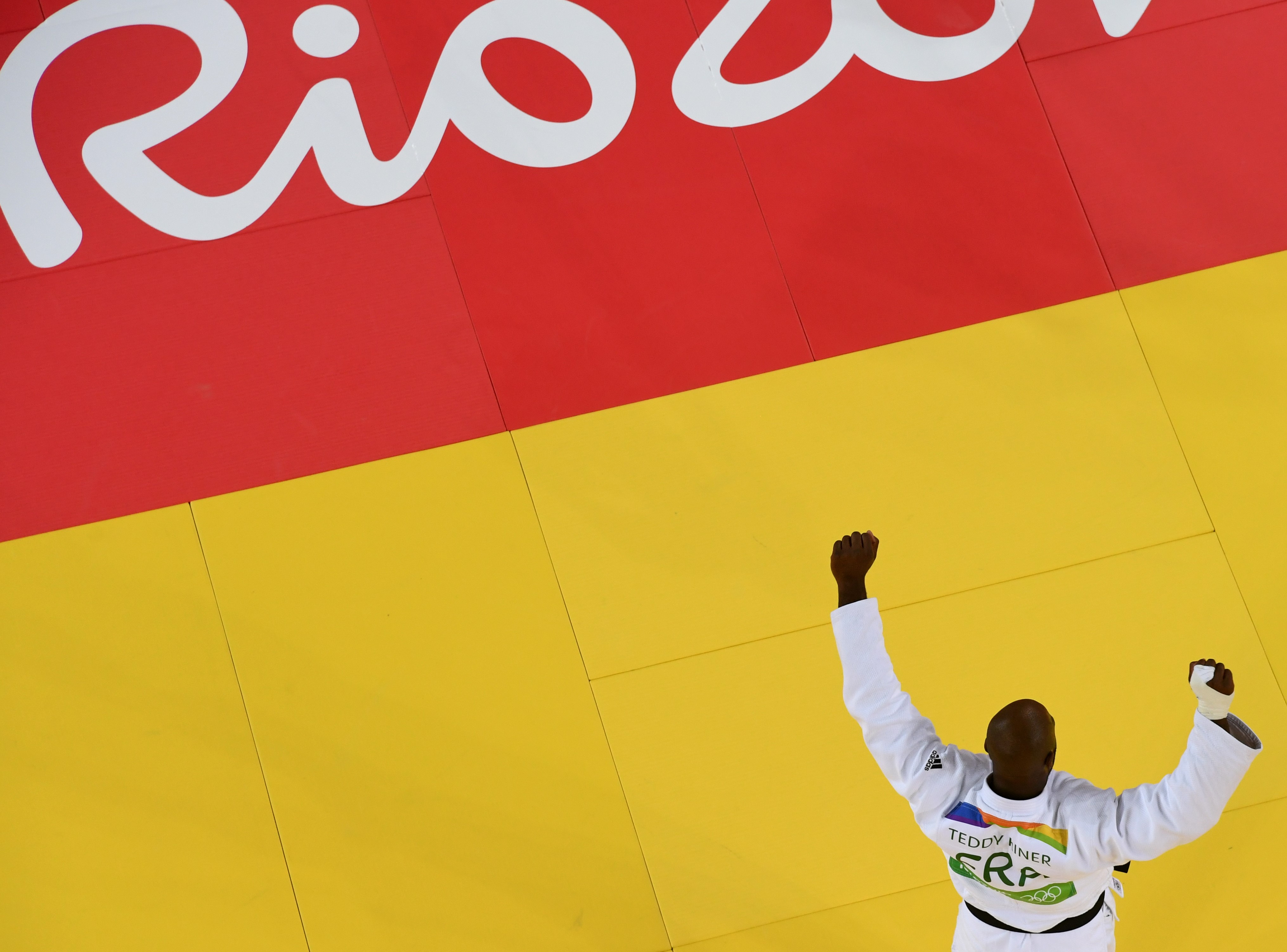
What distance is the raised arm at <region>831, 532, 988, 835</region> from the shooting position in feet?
8.27

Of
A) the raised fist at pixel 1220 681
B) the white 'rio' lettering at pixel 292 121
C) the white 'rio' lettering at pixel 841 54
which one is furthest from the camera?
the white 'rio' lettering at pixel 841 54

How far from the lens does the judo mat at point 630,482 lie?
12.5 feet

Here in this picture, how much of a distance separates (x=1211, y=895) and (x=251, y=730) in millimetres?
3438

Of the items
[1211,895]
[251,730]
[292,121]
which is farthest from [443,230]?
[1211,895]

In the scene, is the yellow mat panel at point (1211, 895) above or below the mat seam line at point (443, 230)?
below

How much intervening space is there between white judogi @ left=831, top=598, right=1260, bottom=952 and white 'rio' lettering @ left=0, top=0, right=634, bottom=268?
2700 millimetres

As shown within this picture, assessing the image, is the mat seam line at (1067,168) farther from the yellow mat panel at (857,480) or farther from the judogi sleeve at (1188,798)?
the judogi sleeve at (1188,798)

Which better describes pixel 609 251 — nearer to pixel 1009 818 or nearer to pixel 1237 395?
pixel 1237 395

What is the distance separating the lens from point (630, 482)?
413cm

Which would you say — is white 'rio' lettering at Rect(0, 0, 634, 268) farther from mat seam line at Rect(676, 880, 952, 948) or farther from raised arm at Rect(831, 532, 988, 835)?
mat seam line at Rect(676, 880, 952, 948)

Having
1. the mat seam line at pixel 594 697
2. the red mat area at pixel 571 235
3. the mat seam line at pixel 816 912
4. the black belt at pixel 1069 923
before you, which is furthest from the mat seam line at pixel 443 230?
the black belt at pixel 1069 923

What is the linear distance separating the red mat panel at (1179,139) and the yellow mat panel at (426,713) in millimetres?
2642

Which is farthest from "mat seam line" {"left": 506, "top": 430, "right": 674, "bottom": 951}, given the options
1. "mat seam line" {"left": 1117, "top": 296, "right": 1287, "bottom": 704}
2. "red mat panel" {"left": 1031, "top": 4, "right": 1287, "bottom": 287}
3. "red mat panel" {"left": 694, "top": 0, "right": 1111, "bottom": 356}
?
"red mat panel" {"left": 1031, "top": 4, "right": 1287, "bottom": 287}

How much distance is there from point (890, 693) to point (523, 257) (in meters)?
2.47
